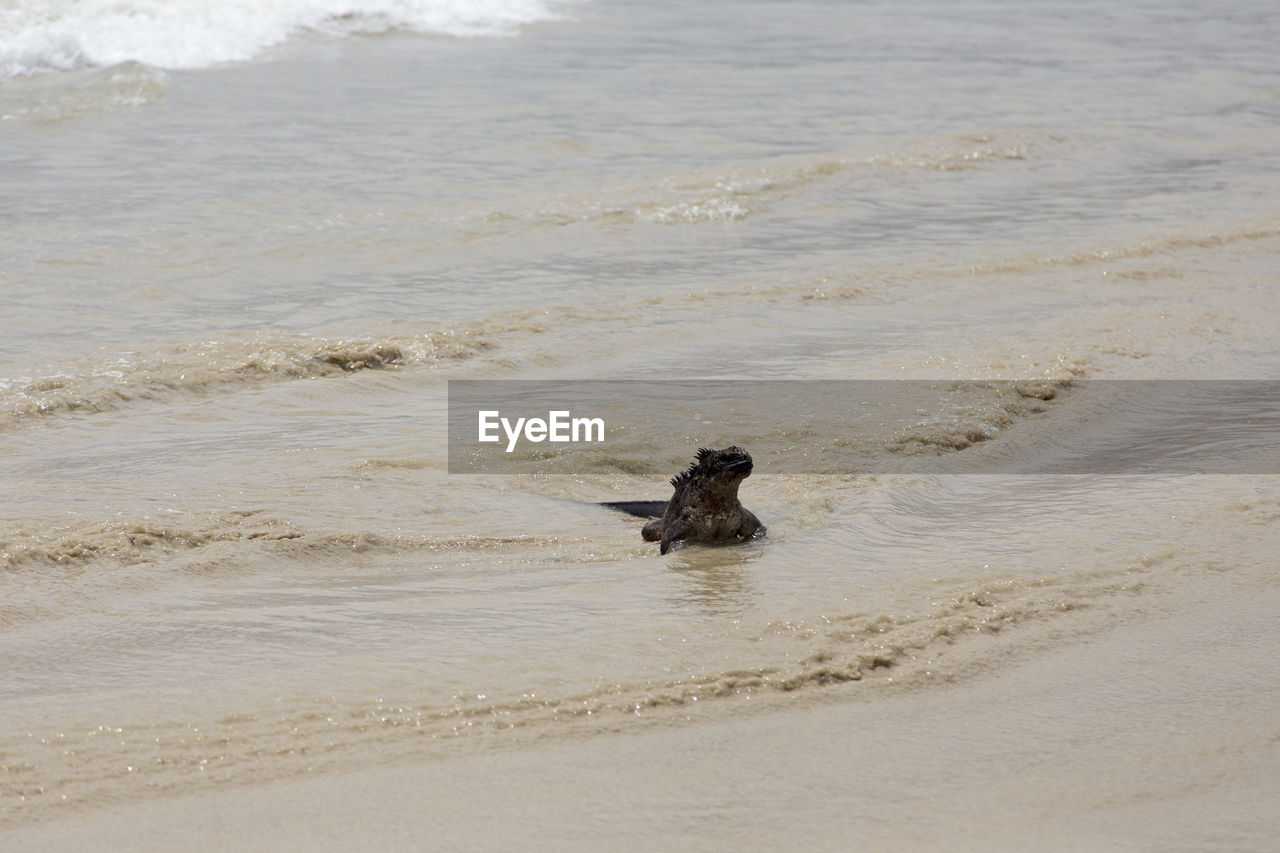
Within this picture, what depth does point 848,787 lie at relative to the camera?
3148mm

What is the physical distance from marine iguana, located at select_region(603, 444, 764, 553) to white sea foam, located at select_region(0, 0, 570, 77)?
514 inches

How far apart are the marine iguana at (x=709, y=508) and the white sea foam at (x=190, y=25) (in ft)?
42.9

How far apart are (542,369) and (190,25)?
12670mm

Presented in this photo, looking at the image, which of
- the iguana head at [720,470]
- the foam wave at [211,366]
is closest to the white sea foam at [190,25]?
the foam wave at [211,366]

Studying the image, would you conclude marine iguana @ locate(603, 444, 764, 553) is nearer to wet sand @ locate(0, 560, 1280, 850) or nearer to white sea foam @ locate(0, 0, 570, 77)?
wet sand @ locate(0, 560, 1280, 850)

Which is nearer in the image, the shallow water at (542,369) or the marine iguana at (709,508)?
the shallow water at (542,369)

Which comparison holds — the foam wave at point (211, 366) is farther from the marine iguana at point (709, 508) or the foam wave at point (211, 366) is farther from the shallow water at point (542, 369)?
the marine iguana at point (709, 508)

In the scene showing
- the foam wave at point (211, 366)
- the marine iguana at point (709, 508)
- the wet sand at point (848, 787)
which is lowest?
the wet sand at point (848, 787)

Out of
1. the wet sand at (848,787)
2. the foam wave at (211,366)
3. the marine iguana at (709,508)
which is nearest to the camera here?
the wet sand at (848,787)

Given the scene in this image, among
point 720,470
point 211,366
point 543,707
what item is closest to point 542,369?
point 211,366

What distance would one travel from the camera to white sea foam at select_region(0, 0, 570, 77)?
50.9 feet

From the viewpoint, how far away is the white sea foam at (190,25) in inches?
611

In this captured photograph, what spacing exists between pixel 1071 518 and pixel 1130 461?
1.04 metres

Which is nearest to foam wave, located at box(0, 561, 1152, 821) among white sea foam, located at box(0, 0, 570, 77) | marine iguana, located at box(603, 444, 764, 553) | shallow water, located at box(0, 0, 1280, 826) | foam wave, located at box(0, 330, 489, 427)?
shallow water, located at box(0, 0, 1280, 826)
